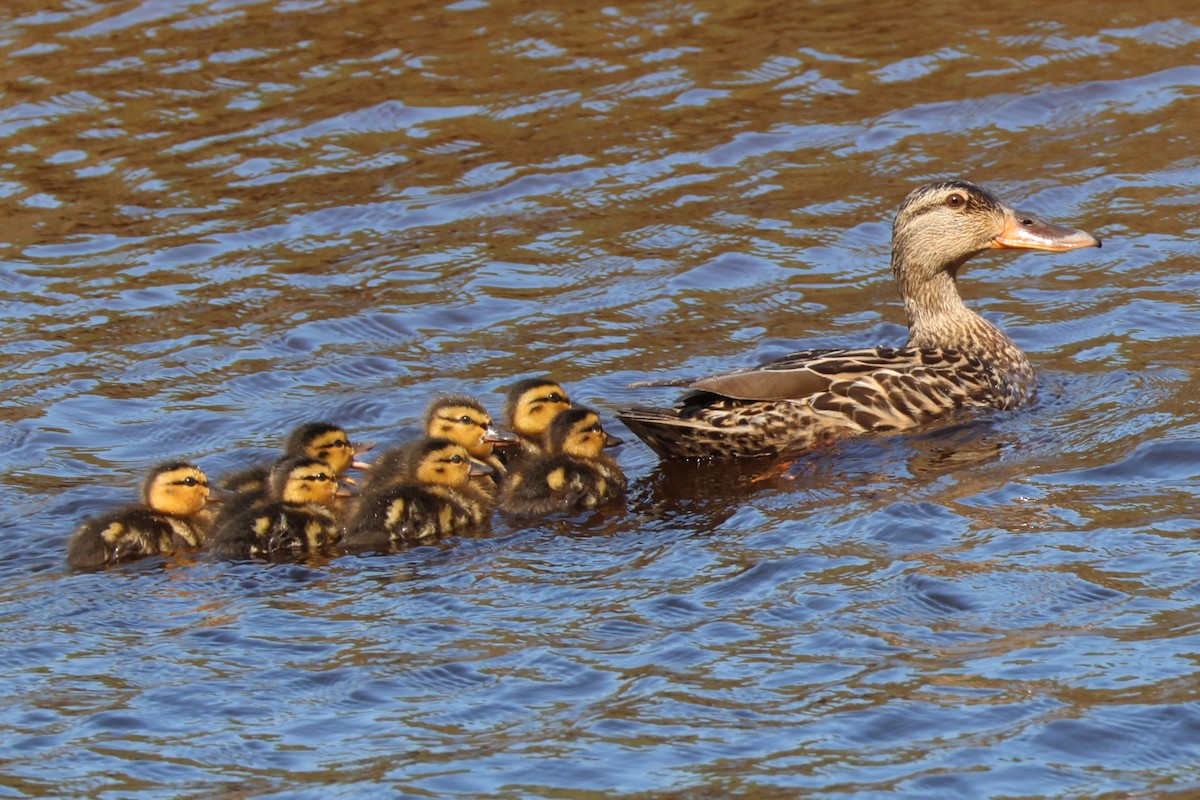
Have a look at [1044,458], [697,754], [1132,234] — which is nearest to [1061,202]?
[1132,234]

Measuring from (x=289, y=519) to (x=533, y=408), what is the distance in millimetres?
1325

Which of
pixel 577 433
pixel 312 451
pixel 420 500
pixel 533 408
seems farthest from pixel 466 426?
pixel 420 500

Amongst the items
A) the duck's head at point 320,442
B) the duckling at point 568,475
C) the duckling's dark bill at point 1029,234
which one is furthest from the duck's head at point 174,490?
the duckling's dark bill at point 1029,234

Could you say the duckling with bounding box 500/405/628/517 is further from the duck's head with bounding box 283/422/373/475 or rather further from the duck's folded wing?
the duck's head with bounding box 283/422/373/475

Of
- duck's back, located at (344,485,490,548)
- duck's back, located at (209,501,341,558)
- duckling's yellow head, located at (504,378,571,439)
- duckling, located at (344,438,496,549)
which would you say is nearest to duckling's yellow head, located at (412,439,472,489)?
duckling, located at (344,438,496,549)

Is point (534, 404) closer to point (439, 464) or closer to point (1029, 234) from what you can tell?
point (439, 464)

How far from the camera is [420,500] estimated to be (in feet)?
22.6

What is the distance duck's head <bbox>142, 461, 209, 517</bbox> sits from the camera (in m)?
7.00

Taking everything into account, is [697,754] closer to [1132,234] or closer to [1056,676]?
[1056,676]

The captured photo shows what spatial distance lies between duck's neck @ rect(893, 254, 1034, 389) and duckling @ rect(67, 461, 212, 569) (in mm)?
3171

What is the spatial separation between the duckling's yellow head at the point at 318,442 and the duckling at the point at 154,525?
0.39 meters

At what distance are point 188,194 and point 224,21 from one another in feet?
7.66

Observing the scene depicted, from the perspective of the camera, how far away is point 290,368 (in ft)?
29.2

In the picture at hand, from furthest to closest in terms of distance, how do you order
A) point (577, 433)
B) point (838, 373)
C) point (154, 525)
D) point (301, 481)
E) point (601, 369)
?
1. point (601, 369)
2. point (838, 373)
3. point (577, 433)
4. point (301, 481)
5. point (154, 525)
